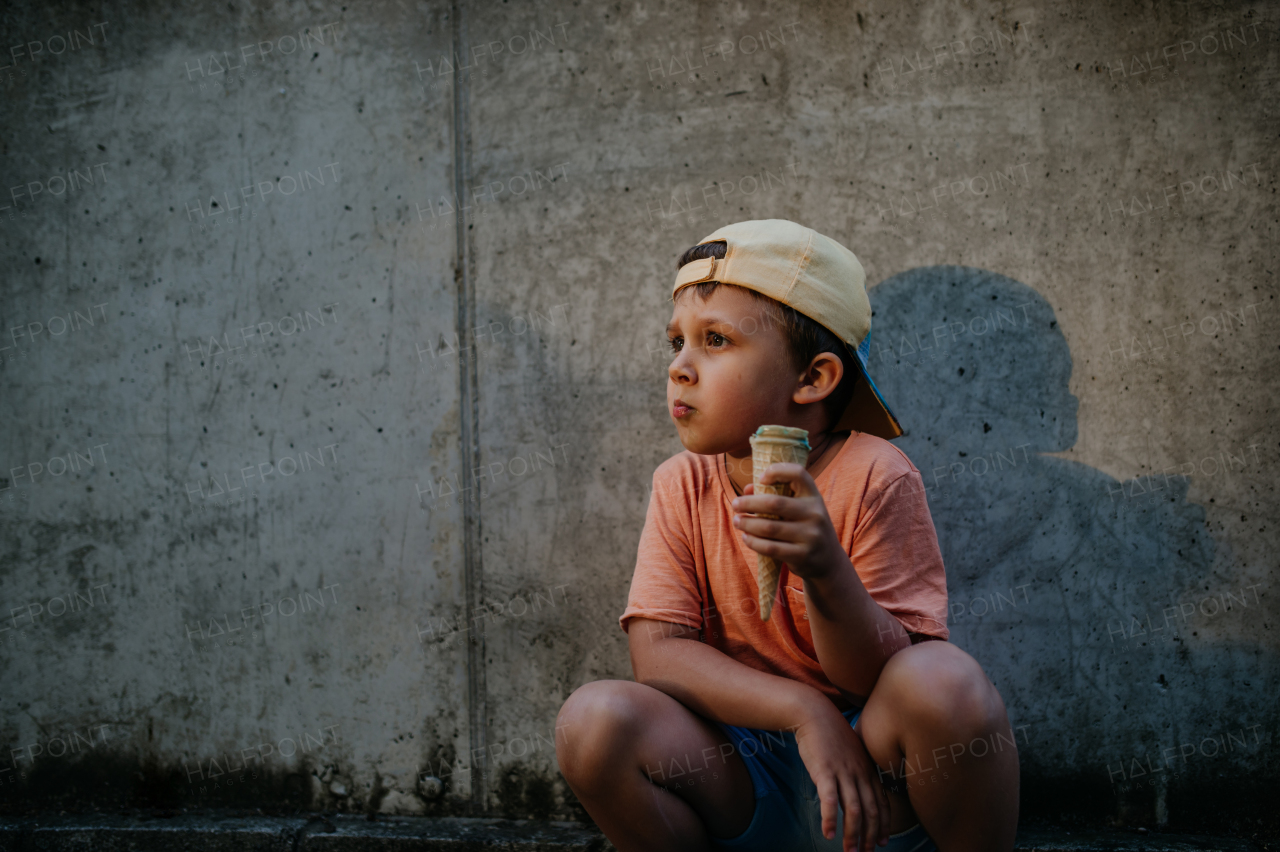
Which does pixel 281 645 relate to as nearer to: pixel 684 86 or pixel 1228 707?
pixel 684 86

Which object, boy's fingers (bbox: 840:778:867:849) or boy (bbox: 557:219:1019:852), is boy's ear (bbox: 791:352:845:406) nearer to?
boy (bbox: 557:219:1019:852)

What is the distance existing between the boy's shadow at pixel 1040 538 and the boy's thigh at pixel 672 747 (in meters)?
1.06

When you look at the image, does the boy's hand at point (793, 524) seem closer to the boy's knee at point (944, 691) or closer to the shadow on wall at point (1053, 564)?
the boy's knee at point (944, 691)

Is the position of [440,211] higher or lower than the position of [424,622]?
higher

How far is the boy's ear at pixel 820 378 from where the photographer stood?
1745mm

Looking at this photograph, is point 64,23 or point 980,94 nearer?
point 980,94

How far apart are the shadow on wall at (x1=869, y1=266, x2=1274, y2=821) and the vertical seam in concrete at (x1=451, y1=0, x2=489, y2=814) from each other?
132cm

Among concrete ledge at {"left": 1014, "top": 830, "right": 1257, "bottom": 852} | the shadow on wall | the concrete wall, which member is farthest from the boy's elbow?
concrete ledge at {"left": 1014, "top": 830, "right": 1257, "bottom": 852}

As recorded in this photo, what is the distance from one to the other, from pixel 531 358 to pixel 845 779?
161 centimetres

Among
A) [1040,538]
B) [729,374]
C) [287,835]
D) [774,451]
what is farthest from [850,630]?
[287,835]

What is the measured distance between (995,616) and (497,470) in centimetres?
166

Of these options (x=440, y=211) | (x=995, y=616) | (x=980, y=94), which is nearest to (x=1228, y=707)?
(x=995, y=616)

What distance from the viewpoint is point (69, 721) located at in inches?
105

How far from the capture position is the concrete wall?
92.9 inches
